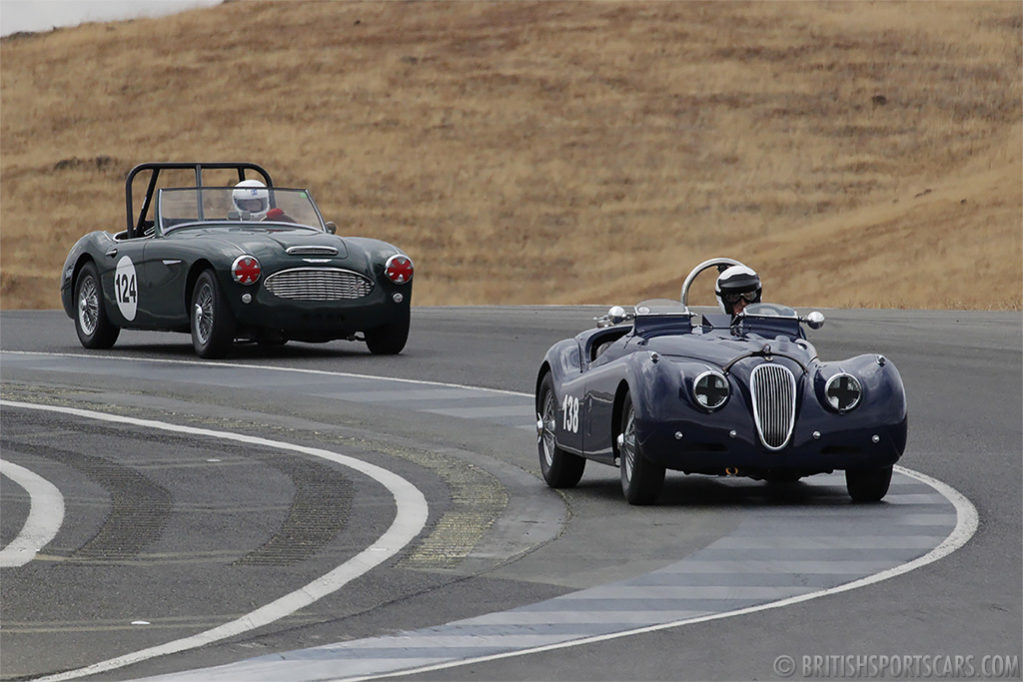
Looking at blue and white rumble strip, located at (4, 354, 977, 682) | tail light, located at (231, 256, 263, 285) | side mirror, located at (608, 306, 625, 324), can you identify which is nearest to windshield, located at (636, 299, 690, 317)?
side mirror, located at (608, 306, 625, 324)

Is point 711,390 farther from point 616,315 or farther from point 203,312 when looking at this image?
point 203,312

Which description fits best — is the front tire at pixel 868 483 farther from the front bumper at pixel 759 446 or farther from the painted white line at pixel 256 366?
the painted white line at pixel 256 366

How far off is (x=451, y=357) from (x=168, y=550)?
1145 centimetres

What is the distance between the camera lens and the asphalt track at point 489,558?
693cm

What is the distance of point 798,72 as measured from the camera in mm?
70188

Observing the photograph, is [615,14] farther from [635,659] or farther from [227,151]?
[635,659]

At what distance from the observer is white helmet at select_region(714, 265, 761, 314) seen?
11492mm

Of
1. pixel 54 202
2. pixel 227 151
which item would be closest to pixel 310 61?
pixel 227 151

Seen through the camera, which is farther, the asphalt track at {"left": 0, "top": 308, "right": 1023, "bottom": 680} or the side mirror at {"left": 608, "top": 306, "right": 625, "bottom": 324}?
the side mirror at {"left": 608, "top": 306, "right": 625, "bottom": 324}

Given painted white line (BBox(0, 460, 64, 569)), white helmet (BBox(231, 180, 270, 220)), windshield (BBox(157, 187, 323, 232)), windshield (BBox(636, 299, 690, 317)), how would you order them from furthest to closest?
white helmet (BBox(231, 180, 270, 220)) < windshield (BBox(157, 187, 323, 232)) < windshield (BBox(636, 299, 690, 317)) < painted white line (BBox(0, 460, 64, 569))

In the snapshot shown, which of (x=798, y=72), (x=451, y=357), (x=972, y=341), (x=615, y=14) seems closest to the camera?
(x=451, y=357)

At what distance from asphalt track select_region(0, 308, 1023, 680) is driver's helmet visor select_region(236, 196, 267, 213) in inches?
167
